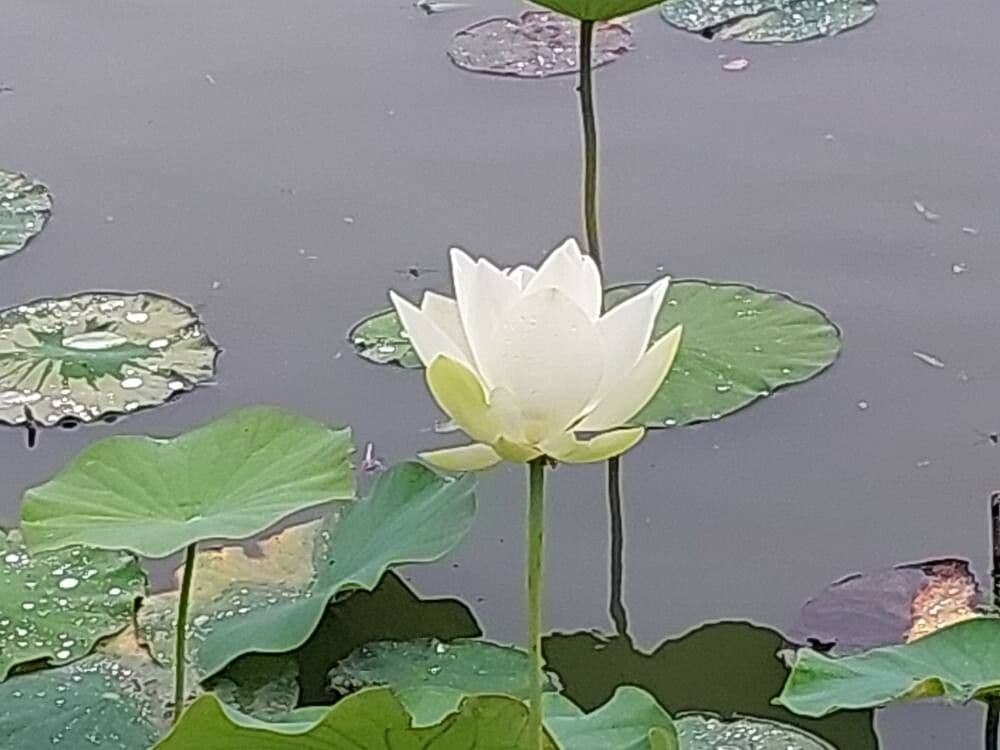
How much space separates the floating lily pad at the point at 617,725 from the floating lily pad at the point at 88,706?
299 millimetres

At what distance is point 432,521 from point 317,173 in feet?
2.98

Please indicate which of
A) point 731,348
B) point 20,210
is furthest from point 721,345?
point 20,210

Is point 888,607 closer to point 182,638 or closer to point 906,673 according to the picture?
point 906,673

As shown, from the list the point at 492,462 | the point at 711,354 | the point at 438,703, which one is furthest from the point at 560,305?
the point at 711,354

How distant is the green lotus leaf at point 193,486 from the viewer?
107 cm

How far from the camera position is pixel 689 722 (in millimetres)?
1150

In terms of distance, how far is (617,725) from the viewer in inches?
38.1

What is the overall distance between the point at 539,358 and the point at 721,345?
84 centimetres

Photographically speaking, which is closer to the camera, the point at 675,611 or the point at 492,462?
the point at 492,462

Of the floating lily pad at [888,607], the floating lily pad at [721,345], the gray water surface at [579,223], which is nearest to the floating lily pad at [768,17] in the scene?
the gray water surface at [579,223]

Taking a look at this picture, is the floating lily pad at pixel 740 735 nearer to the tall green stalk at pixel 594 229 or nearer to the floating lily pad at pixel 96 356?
the tall green stalk at pixel 594 229

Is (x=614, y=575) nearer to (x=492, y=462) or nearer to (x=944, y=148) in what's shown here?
(x=492, y=462)

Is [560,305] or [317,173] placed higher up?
[560,305]

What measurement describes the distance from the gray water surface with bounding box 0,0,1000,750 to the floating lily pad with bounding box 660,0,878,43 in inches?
1.1
